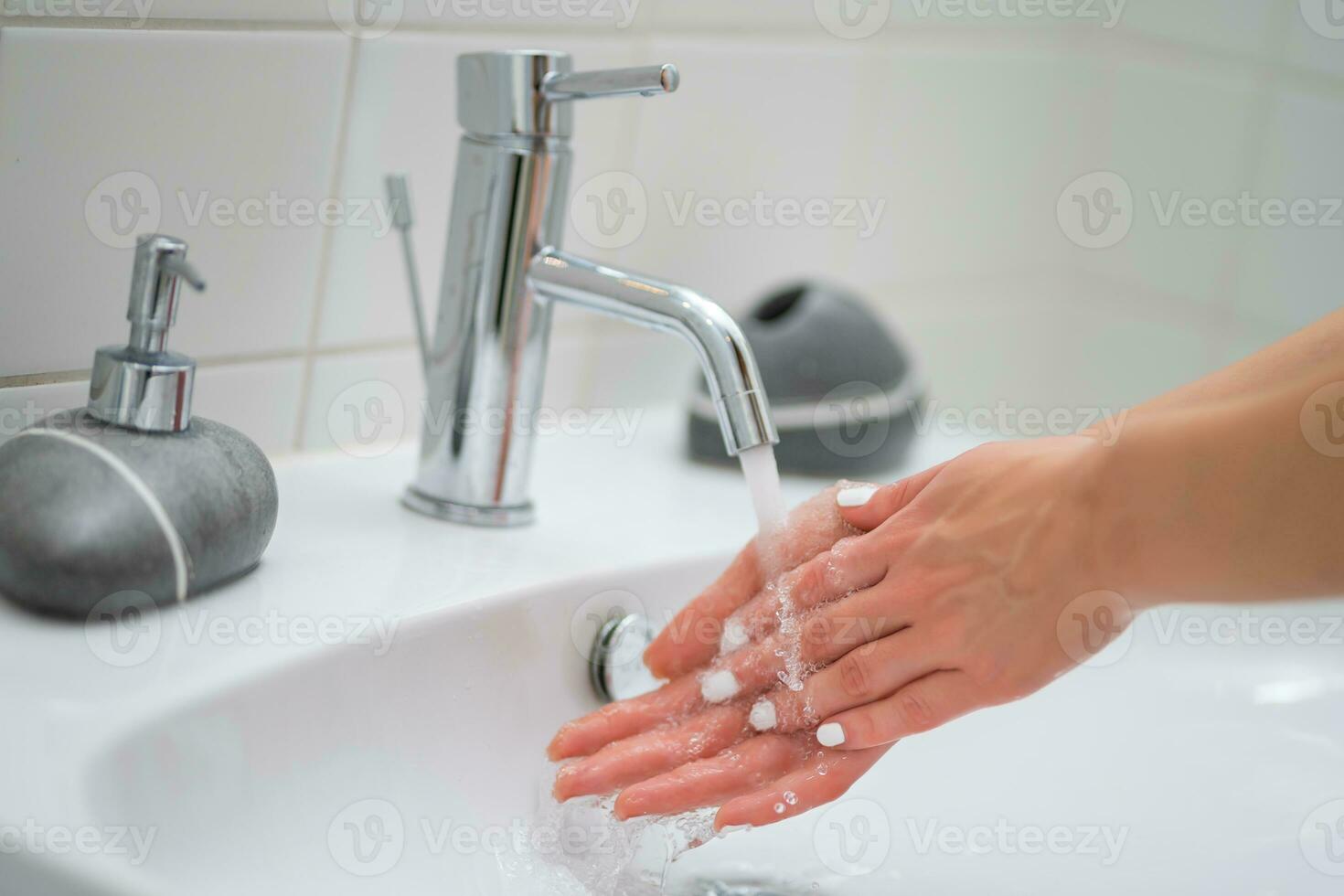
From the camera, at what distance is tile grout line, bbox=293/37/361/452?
23.2 inches

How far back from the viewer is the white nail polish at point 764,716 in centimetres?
50

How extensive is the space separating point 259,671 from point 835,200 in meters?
0.54

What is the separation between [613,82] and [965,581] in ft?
0.75

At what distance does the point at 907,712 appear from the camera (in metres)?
0.47

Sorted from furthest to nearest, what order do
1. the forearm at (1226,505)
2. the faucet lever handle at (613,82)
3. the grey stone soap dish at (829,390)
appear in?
the grey stone soap dish at (829,390) < the faucet lever handle at (613,82) < the forearm at (1226,505)

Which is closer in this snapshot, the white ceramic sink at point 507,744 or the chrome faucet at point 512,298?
the white ceramic sink at point 507,744

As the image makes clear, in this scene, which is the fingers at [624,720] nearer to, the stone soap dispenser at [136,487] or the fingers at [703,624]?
the fingers at [703,624]

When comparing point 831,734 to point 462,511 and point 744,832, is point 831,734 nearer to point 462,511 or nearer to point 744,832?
point 744,832

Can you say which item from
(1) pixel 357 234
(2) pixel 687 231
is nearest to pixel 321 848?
(1) pixel 357 234

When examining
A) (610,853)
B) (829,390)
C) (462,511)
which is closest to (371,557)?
(462,511)

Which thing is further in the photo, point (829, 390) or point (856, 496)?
point (829, 390)

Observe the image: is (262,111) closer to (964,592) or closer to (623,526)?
(623,526)

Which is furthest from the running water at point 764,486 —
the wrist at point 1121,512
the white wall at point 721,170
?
the white wall at point 721,170

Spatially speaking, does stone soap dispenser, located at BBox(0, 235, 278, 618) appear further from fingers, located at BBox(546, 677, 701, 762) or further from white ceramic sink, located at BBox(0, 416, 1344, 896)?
fingers, located at BBox(546, 677, 701, 762)
